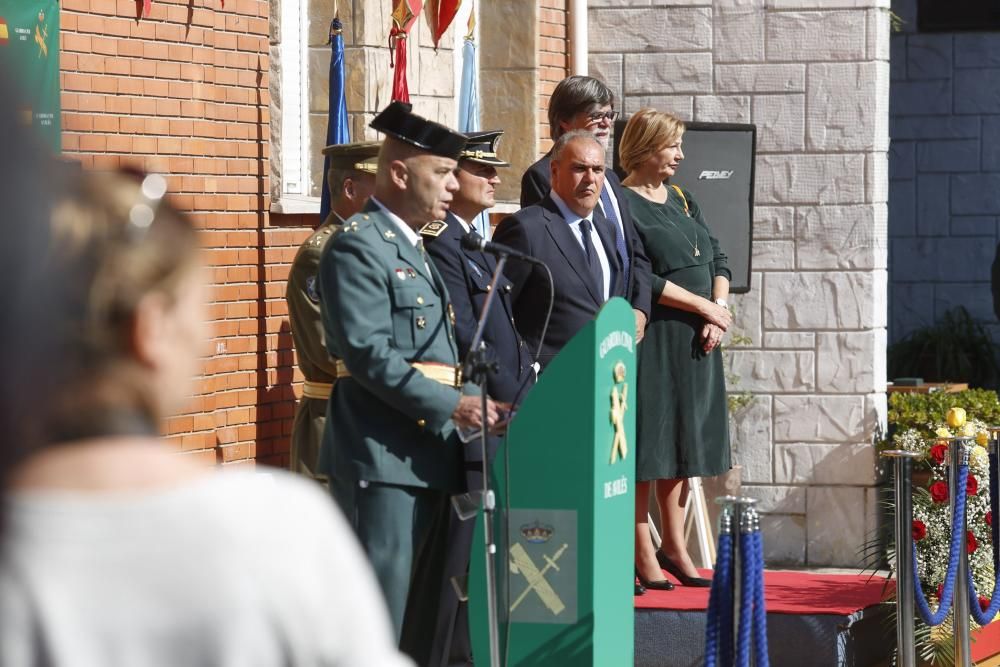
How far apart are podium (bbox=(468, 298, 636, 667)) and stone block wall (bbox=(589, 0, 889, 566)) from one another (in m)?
4.41

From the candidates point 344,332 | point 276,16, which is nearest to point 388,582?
point 344,332

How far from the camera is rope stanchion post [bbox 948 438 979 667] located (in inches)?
232

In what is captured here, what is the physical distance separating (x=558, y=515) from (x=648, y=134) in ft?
8.26

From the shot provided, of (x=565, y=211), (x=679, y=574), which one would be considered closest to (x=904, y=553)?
(x=679, y=574)

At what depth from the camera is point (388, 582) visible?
4496 mm

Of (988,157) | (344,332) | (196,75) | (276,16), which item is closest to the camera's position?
(344,332)

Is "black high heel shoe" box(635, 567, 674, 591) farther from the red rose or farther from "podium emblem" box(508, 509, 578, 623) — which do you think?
"podium emblem" box(508, 509, 578, 623)

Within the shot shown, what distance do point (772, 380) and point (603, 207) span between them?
2.78m

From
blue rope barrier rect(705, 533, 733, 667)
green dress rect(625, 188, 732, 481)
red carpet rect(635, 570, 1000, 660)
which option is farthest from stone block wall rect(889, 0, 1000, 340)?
blue rope barrier rect(705, 533, 733, 667)

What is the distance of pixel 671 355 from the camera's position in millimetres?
6773

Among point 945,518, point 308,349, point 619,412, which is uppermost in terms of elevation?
point 308,349

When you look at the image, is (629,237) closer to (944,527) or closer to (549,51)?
(944,527)

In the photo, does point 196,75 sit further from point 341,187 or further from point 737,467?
point 737,467

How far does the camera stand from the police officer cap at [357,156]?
617 cm
